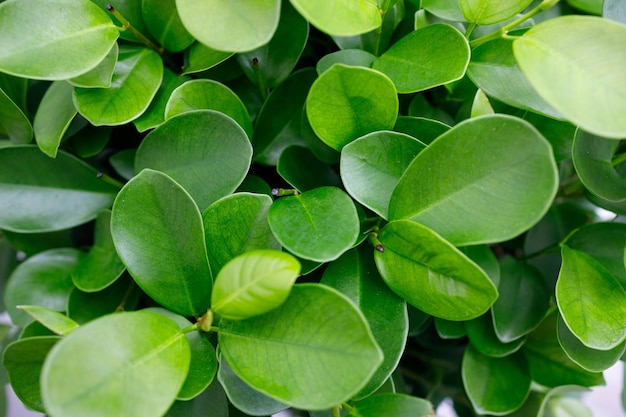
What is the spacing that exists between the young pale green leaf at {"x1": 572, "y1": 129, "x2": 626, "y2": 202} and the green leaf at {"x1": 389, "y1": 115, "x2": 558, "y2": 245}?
0.31ft

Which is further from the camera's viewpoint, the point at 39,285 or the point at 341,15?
the point at 39,285

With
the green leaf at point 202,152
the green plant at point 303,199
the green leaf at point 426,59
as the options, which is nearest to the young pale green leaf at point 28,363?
the green plant at point 303,199

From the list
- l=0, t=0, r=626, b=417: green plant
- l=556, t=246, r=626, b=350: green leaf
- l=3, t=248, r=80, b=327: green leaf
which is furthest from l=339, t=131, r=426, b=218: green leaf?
l=3, t=248, r=80, b=327: green leaf

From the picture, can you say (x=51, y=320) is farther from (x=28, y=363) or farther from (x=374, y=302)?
(x=374, y=302)

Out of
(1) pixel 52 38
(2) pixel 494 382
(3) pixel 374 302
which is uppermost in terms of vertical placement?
(1) pixel 52 38

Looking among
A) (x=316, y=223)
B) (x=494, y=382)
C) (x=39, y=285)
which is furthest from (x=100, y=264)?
(x=494, y=382)

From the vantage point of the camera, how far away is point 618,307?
323 mm

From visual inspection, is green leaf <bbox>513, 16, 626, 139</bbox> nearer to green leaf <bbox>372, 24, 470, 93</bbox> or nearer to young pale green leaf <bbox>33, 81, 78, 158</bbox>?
green leaf <bbox>372, 24, 470, 93</bbox>

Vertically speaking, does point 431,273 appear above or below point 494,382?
above

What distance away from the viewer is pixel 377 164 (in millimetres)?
299

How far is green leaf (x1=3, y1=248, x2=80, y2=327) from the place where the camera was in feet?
1.26

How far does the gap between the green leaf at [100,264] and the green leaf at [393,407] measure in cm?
16

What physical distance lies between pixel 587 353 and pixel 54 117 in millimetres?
342

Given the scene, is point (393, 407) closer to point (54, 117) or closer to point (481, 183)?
point (481, 183)
